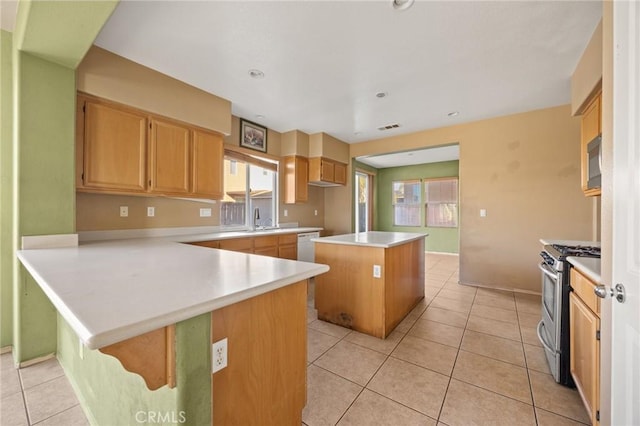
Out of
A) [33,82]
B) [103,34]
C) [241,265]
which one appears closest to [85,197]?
[33,82]

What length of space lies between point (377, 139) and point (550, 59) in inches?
111

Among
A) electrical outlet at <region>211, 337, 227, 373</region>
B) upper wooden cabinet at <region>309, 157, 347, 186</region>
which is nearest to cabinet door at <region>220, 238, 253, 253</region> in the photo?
upper wooden cabinet at <region>309, 157, 347, 186</region>

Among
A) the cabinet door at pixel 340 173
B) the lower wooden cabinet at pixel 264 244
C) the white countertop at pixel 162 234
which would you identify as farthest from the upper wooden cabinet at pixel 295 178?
the white countertop at pixel 162 234

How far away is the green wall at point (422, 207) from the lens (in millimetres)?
6738

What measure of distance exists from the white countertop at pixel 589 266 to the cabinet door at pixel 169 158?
11.0ft

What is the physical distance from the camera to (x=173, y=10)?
182 cm

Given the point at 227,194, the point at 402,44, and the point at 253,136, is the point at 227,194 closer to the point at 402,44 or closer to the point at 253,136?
the point at 253,136

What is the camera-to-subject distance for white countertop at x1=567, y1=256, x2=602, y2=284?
1222 millimetres

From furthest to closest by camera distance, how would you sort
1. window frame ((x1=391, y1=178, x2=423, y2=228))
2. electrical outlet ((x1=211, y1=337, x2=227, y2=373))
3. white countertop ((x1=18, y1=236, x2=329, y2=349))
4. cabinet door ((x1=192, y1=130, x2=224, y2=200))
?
window frame ((x1=391, y1=178, x2=423, y2=228)) < cabinet door ((x1=192, y1=130, x2=224, y2=200)) < electrical outlet ((x1=211, y1=337, x2=227, y2=373)) < white countertop ((x1=18, y1=236, x2=329, y2=349))

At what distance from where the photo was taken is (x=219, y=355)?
0.91 meters

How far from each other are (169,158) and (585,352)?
364 cm

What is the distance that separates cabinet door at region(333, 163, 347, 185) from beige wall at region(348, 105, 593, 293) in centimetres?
188

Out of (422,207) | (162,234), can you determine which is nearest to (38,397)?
(162,234)

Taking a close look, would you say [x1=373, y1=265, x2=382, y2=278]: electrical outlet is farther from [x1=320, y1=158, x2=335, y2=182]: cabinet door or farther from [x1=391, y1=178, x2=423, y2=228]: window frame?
[x1=391, y1=178, x2=423, y2=228]: window frame
